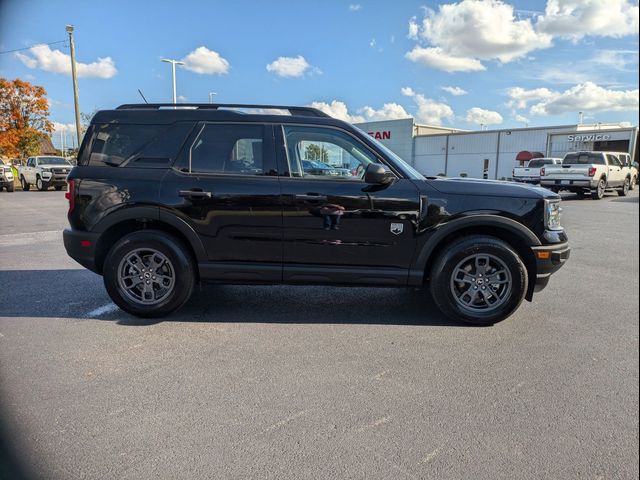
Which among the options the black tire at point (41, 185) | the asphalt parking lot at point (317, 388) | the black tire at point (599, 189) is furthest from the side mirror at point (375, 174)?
the black tire at point (41, 185)

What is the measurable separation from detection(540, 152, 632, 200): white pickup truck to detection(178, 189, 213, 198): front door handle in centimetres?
1902

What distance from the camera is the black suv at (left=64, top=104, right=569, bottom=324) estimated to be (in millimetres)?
4172

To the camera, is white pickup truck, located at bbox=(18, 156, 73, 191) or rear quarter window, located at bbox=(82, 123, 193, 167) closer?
rear quarter window, located at bbox=(82, 123, 193, 167)

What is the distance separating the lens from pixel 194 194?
4.23 meters

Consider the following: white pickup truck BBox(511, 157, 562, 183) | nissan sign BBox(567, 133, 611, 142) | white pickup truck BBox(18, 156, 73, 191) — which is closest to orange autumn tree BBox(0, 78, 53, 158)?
Result: white pickup truck BBox(18, 156, 73, 191)

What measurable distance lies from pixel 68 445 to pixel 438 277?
10.3 ft

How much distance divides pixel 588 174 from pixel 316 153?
1819cm

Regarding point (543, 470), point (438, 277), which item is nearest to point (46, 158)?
point (438, 277)

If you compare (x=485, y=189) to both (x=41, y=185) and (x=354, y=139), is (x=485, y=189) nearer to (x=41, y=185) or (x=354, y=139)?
(x=354, y=139)

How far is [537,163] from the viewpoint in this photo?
25.5 m

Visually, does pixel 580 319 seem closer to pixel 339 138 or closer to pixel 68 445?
pixel 339 138

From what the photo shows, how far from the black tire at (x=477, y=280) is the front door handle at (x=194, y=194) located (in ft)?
7.40

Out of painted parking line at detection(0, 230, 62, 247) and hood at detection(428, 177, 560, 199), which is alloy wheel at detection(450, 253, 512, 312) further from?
painted parking line at detection(0, 230, 62, 247)

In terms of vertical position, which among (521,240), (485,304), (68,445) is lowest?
(68,445)
